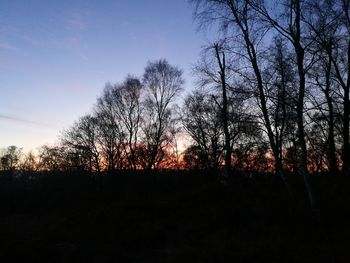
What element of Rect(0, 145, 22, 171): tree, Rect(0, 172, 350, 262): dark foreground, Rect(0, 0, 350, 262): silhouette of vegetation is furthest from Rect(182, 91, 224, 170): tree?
Rect(0, 145, 22, 171): tree

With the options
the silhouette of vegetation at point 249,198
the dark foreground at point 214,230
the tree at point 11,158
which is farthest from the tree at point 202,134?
the tree at point 11,158

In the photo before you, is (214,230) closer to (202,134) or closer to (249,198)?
(249,198)

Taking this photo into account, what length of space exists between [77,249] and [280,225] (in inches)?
273

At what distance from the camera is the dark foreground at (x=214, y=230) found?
9203 mm

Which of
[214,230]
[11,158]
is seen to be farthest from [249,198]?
[11,158]

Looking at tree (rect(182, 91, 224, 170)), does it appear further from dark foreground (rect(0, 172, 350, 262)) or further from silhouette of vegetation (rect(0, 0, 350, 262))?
dark foreground (rect(0, 172, 350, 262))

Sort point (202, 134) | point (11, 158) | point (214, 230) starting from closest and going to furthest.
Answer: point (214, 230), point (202, 134), point (11, 158)

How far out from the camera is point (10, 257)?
10.5 m

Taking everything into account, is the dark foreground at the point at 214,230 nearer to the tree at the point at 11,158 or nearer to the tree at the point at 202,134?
the tree at the point at 202,134

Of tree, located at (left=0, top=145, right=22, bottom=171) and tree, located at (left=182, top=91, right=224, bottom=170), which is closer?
tree, located at (left=182, top=91, right=224, bottom=170)

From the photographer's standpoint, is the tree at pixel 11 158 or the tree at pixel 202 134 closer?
the tree at pixel 202 134

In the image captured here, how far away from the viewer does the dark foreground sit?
9.20 meters

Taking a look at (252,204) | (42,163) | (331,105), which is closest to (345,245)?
(252,204)

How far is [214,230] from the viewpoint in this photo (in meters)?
13.1
